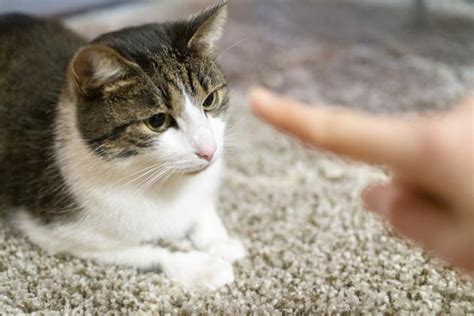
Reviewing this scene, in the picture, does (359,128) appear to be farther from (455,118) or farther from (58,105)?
(58,105)

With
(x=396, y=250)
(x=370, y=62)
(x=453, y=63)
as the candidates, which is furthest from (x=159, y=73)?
(x=453, y=63)

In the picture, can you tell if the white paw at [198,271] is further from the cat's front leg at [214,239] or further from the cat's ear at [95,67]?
the cat's ear at [95,67]

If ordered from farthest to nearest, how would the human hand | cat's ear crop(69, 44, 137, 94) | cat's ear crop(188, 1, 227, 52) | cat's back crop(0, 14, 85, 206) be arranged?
1. cat's back crop(0, 14, 85, 206)
2. cat's ear crop(188, 1, 227, 52)
3. cat's ear crop(69, 44, 137, 94)
4. the human hand

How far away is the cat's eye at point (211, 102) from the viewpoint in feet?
3.63

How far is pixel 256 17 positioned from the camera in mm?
2525

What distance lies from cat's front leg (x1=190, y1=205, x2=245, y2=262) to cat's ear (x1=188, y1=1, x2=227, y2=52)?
42 cm

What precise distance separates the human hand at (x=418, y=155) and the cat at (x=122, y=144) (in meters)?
0.30

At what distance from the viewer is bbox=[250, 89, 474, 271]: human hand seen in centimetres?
68

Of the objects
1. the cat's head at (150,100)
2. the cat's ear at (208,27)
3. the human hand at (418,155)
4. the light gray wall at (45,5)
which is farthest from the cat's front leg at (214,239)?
the light gray wall at (45,5)

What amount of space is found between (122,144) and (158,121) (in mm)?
89

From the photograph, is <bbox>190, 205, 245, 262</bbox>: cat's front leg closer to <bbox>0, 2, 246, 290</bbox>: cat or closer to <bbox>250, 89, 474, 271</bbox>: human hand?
<bbox>0, 2, 246, 290</bbox>: cat

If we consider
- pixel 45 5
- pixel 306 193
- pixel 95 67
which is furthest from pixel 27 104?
pixel 45 5

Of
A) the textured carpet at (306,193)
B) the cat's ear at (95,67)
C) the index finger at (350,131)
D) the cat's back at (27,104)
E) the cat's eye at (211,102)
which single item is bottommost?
the textured carpet at (306,193)

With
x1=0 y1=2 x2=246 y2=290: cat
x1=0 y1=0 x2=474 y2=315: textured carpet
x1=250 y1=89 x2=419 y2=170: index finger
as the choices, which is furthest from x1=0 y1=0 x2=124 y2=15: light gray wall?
x1=250 y1=89 x2=419 y2=170: index finger
